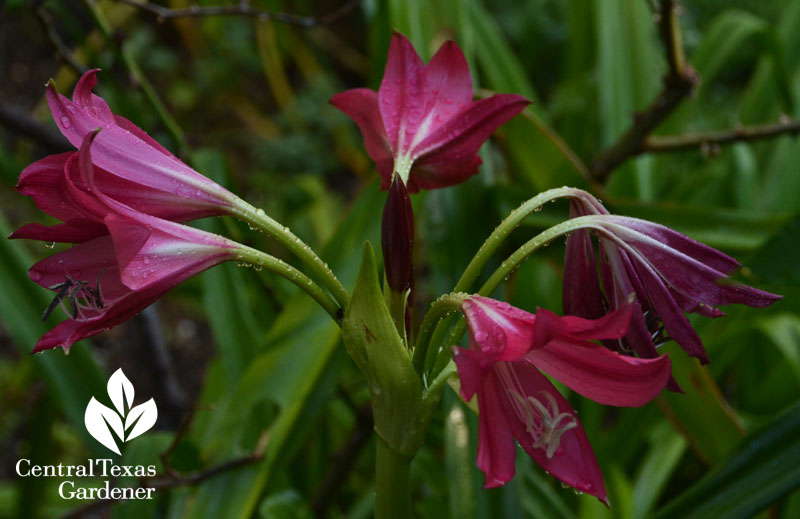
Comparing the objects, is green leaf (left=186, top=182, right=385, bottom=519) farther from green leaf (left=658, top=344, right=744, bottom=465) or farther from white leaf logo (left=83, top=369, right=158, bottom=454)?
green leaf (left=658, top=344, right=744, bottom=465)

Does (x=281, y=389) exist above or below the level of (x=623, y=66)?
below

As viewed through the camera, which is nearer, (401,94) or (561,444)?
(561,444)

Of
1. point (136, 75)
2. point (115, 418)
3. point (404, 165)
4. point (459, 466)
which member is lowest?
point (459, 466)

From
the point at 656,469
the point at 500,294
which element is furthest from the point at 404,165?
the point at 656,469

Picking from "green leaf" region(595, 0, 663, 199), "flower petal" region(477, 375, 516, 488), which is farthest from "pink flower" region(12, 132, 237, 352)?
"green leaf" region(595, 0, 663, 199)

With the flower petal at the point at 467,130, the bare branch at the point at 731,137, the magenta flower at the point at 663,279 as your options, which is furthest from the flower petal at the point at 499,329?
the bare branch at the point at 731,137

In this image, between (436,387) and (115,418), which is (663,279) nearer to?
(436,387)

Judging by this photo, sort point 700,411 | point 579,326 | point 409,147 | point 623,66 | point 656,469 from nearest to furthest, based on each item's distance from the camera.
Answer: point 579,326
point 409,147
point 700,411
point 656,469
point 623,66
